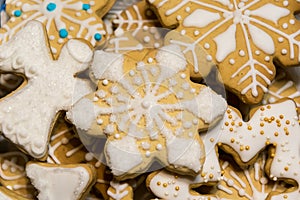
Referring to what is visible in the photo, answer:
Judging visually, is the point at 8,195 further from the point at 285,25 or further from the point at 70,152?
the point at 285,25

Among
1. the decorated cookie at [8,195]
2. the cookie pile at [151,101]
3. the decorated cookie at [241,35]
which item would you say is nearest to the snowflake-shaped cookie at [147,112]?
the cookie pile at [151,101]

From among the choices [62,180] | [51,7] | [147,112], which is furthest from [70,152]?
[51,7]

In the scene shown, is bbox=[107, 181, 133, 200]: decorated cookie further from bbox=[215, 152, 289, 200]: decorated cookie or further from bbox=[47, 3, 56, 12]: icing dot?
bbox=[47, 3, 56, 12]: icing dot

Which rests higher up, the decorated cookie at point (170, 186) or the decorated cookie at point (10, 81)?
the decorated cookie at point (10, 81)

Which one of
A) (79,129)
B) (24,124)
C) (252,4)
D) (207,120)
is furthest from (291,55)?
(24,124)

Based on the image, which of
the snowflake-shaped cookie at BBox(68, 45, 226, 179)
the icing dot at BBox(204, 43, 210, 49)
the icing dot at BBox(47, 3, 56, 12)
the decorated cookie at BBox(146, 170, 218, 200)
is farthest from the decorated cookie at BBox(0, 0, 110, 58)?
the decorated cookie at BBox(146, 170, 218, 200)

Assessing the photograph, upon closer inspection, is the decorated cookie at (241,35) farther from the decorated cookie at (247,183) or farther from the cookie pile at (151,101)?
the decorated cookie at (247,183)
